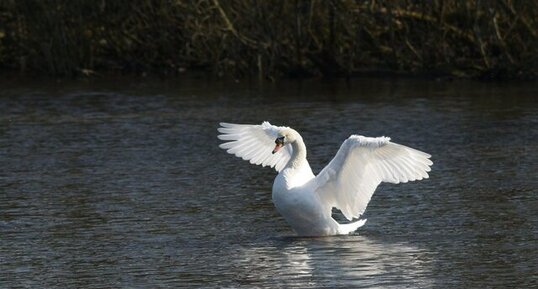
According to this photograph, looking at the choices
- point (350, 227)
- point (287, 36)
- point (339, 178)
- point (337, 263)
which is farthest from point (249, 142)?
point (287, 36)

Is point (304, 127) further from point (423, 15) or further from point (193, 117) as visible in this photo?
point (423, 15)

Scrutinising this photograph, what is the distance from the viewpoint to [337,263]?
34.5ft

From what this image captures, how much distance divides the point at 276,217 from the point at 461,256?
2604 millimetres

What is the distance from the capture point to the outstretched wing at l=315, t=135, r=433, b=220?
11875 millimetres

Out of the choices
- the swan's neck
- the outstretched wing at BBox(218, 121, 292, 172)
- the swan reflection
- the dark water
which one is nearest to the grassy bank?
the dark water

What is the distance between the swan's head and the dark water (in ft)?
2.36

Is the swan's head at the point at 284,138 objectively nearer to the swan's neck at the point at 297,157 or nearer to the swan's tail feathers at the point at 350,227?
the swan's neck at the point at 297,157

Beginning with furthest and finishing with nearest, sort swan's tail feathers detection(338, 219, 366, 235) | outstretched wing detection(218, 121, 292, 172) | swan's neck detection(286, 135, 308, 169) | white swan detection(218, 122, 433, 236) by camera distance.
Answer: outstretched wing detection(218, 121, 292, 172)
swan's neck detection(286, 135, 308, 169)
swan's tail feathers detection(338, 219, 366, 235)
white swan detection(218, 122, 433, 236)

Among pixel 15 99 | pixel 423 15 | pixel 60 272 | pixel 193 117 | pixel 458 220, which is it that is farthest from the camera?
pixel 423 15

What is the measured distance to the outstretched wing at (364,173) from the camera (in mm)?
11875

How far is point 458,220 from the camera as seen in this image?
40.2 ft

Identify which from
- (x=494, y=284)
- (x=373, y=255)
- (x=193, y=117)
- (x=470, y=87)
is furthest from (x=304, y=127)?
(x=494, y=284)

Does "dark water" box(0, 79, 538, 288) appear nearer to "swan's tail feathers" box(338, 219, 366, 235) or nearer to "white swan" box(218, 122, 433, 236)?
"swan's tail feathers" box(338, 219, 366, 235)

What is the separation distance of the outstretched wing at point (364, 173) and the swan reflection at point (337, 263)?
0.39 m
